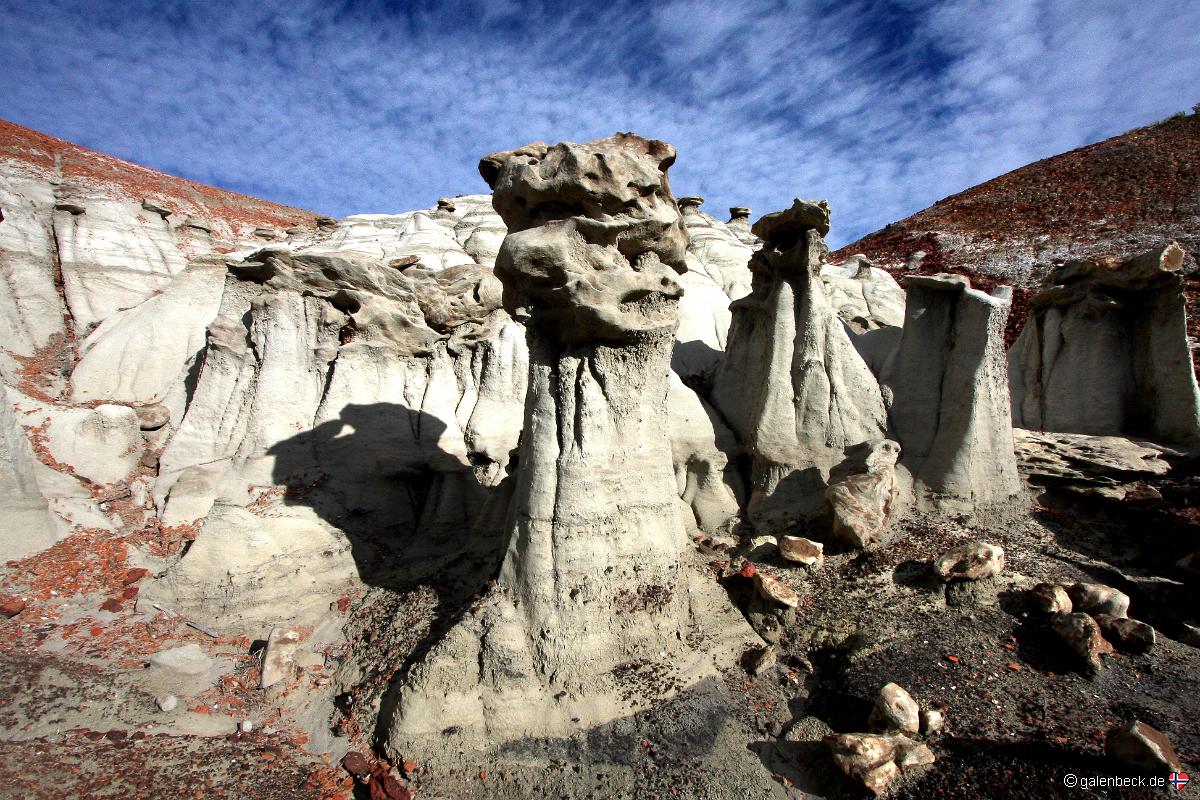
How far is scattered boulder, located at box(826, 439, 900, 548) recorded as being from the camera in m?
5.63

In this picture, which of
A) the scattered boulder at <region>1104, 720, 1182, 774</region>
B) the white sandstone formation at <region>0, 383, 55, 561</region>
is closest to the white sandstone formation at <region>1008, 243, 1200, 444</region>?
the scattered boulder at <region>1104, 720, 1182, 774</region>

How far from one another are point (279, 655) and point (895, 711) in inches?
206

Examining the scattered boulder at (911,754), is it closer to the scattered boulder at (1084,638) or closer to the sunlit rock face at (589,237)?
the scattered boulder at (1084,638)

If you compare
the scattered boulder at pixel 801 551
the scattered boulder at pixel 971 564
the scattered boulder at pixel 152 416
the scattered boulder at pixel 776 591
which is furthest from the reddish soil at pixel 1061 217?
the scattered boulder at pixel 152 416

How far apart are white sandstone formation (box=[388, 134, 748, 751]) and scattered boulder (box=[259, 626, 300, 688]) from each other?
1665mm

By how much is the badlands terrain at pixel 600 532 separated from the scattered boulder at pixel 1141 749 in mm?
16

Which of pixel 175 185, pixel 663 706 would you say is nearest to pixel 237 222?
pixel 175 185

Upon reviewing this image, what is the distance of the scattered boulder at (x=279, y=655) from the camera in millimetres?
5078

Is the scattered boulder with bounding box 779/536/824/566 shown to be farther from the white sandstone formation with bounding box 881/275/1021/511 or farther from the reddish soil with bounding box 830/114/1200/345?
the reddish soil with bounding box 830/114/1200/345

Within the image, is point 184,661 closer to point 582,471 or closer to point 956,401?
point 582,471

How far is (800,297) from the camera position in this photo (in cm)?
715

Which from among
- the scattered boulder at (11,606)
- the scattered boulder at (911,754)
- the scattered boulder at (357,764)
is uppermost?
the scattered boulder at (11,606)

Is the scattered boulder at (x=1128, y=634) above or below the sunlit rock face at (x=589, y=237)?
below

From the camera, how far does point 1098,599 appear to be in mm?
4492
